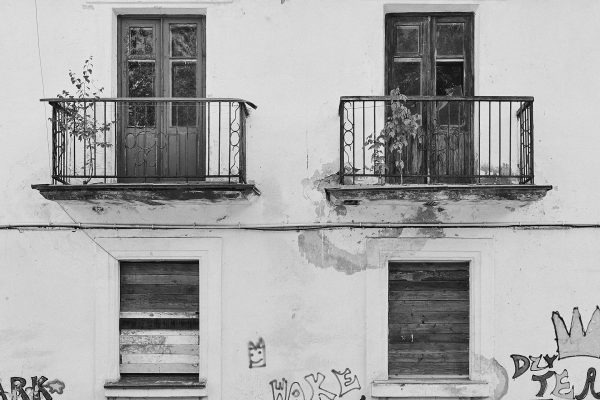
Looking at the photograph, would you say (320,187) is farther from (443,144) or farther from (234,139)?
(443,144)

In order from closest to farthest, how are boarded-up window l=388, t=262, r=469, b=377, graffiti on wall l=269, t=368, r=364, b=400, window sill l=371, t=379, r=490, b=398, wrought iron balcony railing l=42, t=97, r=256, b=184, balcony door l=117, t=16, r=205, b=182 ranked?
1. wrought iron balcony railing l=42, t=97, r=256, b=184
2. window sill l=371, t=379, r=490, b=398
3. graffiti on wall l=269, t=368, r=364, b=400
4. boarded-up window l=388, t=262, r=469, b=377
5. balcony door l=117, t=16, r=205, b=182

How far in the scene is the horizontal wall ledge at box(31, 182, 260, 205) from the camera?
704cm

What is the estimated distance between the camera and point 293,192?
7762mm

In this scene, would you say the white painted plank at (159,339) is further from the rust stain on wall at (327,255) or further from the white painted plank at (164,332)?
the rust stain on wall at (327,255)

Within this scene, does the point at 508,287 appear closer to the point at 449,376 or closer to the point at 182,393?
the point at 449,376

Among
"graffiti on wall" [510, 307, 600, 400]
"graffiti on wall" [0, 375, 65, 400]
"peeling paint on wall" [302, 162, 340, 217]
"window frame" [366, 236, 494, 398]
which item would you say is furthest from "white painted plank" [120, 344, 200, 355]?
"graffiti on wall" [510, 307, 600, 400]

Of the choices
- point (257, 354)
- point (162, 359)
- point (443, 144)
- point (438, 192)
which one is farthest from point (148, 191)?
point (443, 144)

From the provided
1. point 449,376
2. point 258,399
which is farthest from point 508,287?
point 258,399

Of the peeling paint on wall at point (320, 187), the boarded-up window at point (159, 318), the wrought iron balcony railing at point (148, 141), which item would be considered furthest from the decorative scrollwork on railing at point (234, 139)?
the boarded-up window at point (159, 318)

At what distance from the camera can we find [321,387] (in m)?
7.68

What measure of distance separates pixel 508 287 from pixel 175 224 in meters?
3.91

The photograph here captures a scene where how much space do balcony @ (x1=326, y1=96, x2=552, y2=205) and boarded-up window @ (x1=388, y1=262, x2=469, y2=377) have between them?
3.49ft

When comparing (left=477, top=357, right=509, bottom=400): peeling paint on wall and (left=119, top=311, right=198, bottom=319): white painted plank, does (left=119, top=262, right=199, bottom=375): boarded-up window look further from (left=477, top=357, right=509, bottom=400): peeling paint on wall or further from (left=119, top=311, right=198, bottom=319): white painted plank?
(left=477, top=357, right=509, bottom=400): peeling paint on wall

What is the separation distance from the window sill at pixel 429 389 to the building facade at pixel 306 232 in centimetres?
3
